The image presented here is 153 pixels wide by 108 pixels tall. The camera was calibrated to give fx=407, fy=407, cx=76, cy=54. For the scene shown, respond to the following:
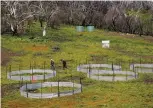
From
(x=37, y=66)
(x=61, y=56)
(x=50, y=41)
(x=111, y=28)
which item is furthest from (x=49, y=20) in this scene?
(x=37, y=66)

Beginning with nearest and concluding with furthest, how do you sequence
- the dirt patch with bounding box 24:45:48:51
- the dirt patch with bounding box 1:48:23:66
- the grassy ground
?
the grassy ground
the dirt patch with bounding box 1:48:23:66
the dirt patch with bounding box 24:45:48:51

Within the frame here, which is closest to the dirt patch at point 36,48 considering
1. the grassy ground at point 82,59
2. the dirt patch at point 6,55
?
the grassy ground at point 82,59

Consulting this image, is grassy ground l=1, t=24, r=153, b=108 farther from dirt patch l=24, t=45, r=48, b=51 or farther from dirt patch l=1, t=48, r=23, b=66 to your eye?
dirt patch l=1, t=48, r=23, b=66

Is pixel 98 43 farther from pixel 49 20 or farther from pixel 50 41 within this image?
pixel 49 20

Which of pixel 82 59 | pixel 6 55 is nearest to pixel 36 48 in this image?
pixel 6 55

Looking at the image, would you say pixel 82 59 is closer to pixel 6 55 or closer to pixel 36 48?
pixel 36 48

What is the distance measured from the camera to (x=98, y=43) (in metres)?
64.9

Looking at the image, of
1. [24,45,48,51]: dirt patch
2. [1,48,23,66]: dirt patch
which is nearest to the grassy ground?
[24,45,48,51]: dirt patch

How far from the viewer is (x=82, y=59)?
51.3m

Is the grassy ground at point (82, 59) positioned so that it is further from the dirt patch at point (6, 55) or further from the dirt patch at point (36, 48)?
the dirt patch at point (6, 55)

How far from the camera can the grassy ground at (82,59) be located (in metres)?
31.8

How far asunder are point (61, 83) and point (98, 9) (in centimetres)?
6473

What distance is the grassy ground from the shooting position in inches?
1251

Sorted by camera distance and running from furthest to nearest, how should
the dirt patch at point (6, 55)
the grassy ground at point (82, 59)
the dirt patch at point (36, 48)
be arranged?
the dirt patch at point (36, 48) < the dirt patch at point (6, 55) < the grassy ground at point (82, 59)
